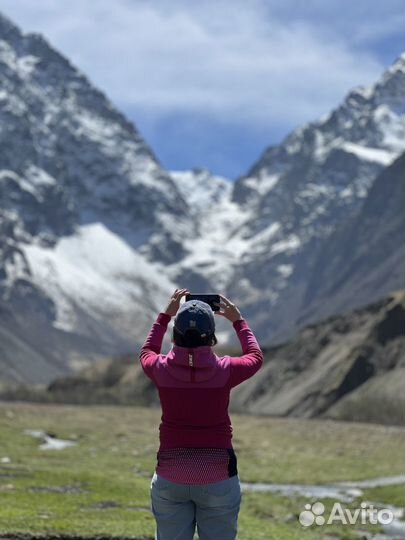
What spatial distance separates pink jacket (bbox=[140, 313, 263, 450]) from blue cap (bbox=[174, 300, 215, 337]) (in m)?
0.25

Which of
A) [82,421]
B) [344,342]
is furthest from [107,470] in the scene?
[344,342]

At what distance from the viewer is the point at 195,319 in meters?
12.6

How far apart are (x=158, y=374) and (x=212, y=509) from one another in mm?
1873

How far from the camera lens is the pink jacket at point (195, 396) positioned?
12.4 metres

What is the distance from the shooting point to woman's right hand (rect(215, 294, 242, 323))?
13.4m

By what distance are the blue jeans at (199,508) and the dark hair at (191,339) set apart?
1754 mm

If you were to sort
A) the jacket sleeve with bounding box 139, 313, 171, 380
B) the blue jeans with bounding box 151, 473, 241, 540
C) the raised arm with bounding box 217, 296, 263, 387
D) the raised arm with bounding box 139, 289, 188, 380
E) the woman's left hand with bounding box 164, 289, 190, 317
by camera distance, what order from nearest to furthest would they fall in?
1. the blue jeans with bounding box 151, 473, 241, 540
2. the raised arm with bounding box 217, 296, 263, 387
3. the jacket sleeve with bounding box 139, 313, 171, 380
4. the raised arm with bounding box 139, 289, 188, 380
5. the woman's left hand with bounding box 164, 289, 190, 317

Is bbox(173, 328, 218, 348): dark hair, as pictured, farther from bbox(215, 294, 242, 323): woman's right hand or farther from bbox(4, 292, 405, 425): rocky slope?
bbox(4, 292, 405, 425): rocky slope

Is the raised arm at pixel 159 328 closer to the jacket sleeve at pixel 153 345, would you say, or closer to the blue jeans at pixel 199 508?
the jacket sleeve at pixel 153 345

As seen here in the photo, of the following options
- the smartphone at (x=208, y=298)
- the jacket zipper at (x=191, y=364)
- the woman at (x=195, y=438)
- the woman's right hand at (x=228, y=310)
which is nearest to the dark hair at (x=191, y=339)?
the woman at (x=195, y=438)

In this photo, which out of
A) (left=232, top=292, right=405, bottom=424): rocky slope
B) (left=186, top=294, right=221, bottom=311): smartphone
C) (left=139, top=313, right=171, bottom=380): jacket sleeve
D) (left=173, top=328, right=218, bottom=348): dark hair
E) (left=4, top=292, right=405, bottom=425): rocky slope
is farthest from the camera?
(left=4, top=292, right=405, bottom=425): rocky slope

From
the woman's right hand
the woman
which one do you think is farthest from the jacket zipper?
the woman's right hand

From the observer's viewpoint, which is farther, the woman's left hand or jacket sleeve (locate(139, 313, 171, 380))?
the woman's left hand

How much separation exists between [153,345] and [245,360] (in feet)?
4.68
